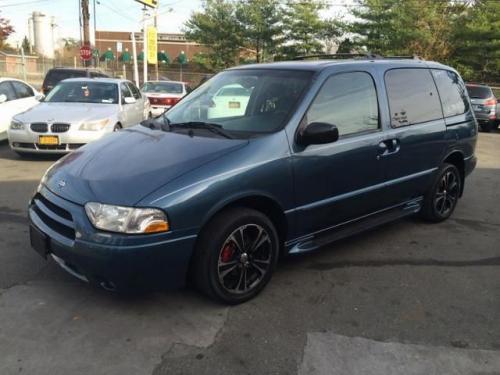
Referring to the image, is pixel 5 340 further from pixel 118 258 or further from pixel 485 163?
pixel 485 163

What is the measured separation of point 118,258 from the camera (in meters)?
3.11

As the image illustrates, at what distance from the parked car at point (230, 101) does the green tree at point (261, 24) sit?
3070 centimetres

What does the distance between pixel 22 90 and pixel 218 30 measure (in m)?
26.9

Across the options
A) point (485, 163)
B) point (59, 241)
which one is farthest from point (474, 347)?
point (485, 163)

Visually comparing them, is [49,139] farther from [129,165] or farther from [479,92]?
[479,92]

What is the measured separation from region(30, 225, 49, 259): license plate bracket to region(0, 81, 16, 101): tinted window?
768 cm

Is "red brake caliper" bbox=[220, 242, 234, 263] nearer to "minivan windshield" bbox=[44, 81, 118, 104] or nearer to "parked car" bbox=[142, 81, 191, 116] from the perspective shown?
"minivan windshield" bbox=[44, 81, 118, 104]

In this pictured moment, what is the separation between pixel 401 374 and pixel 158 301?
174 centimetres

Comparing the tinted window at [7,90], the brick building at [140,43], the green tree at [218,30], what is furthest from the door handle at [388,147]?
the brick building at [140,43]

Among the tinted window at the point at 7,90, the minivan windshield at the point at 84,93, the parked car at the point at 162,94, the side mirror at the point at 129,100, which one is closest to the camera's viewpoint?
the minivan windshield at the point at 84,93

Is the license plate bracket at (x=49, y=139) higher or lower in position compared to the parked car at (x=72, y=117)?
lower

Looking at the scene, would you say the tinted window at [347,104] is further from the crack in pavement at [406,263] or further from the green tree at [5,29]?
the green tree at [5,29]

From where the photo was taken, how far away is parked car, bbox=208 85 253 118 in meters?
4.30

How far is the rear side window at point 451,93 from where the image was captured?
5.47m
